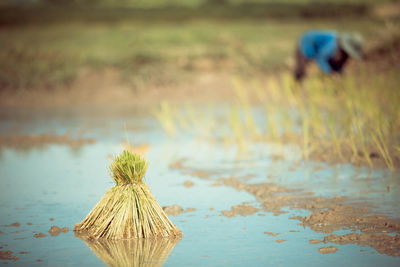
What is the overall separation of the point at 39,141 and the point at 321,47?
4.81 meters

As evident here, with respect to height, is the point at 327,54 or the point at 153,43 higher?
the point at 153,43

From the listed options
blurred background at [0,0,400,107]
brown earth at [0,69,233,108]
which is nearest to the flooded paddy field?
brown earth at [0,69,233,108]

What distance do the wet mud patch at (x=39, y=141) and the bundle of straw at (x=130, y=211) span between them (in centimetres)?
423

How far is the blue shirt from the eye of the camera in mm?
9621

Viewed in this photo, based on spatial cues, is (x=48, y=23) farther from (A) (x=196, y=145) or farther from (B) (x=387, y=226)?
(B) (x=387, y=226)

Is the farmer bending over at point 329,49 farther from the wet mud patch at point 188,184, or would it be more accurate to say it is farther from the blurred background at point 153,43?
the wet mud patch at point 188,184

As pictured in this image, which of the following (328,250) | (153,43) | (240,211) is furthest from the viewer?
(153,43)

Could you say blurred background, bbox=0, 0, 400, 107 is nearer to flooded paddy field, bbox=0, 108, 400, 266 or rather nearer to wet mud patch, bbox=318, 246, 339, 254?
flooded paddy field, bbox=0, 108, 400, 266

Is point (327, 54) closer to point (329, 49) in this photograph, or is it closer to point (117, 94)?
point (329, 49)

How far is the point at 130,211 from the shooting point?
3.61 metres

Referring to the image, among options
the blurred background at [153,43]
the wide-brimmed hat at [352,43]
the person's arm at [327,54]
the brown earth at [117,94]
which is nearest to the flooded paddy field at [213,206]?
the wide-brimmed hat at [352,43]

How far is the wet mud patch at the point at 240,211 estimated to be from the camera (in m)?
4.18

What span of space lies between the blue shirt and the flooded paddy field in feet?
9.77

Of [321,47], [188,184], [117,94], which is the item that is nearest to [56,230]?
[188,184]
